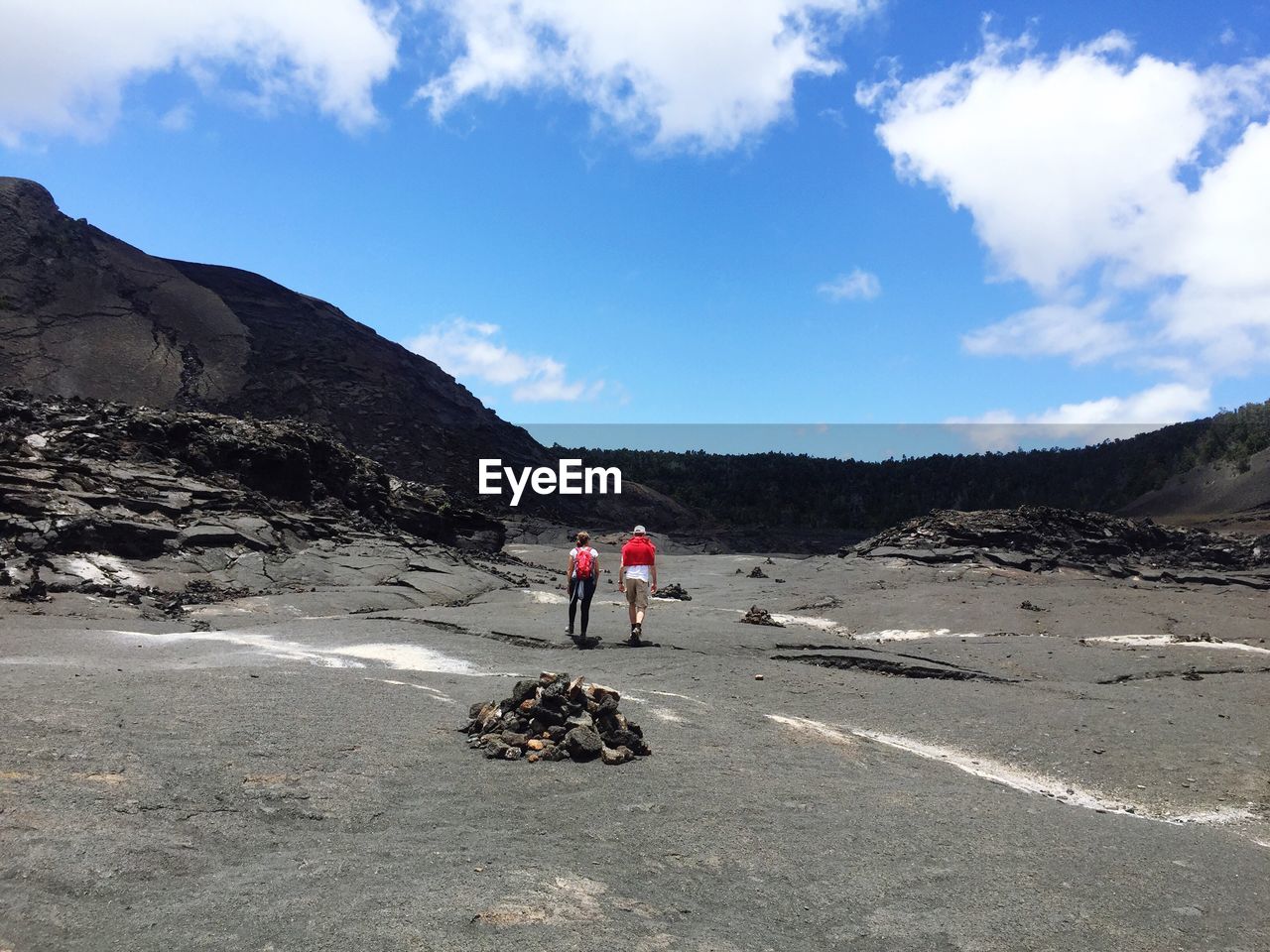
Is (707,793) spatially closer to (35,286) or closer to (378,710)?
(378,710)

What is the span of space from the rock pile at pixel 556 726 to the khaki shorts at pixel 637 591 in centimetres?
556

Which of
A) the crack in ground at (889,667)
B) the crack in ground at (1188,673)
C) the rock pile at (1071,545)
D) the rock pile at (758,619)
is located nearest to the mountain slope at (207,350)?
the rock pile at (1071,545)

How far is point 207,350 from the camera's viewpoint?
47594mm

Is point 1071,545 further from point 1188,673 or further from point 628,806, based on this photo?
point 628,806

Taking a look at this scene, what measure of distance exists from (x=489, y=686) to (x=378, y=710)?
1756 millimetres

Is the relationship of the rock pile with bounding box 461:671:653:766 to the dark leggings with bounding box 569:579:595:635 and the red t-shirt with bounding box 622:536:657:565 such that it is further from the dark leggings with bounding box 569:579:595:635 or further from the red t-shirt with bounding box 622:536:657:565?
the red t-shirt with bounding box 622:536:657:565

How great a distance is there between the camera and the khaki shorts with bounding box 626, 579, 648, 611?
41.3 ft

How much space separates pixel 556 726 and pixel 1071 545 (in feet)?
73.0

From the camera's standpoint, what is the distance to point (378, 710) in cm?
716

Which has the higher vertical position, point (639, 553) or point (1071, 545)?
point (1071, 545)

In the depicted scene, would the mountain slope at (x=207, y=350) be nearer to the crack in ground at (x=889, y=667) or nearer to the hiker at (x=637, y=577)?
the hiker at (x=637, y=577)

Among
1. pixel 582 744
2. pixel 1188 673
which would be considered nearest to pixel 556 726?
pixel 582 744

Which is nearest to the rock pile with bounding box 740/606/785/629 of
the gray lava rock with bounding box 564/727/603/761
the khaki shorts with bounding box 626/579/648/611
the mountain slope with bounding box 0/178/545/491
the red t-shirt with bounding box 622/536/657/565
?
the khaki shorts with bounding box 626/579/648/611

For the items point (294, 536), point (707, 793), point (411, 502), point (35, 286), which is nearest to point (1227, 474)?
point (411, 502)
